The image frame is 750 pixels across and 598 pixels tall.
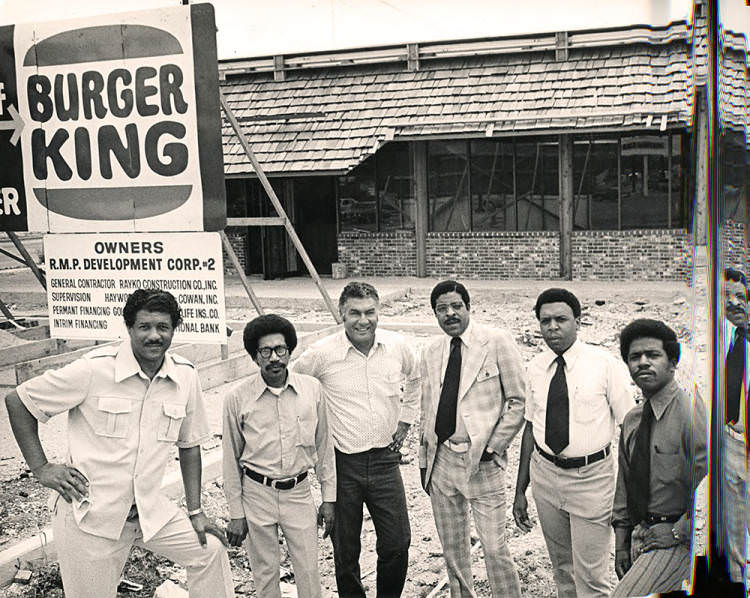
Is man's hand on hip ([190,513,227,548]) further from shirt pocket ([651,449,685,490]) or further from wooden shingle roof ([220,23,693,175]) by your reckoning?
wooden shingle roof ([220,23,693,175])

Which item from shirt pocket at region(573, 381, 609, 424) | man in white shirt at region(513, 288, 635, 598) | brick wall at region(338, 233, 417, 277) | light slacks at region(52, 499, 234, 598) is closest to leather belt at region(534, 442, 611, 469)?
man in white shirt at region(513, 288, 635, 598)

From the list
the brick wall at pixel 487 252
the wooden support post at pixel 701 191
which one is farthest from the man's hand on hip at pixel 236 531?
the brick wall at pixel 487 252

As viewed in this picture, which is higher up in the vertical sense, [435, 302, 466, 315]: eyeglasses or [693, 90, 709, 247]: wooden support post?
[693, 90, 709, 247]: wooden support post

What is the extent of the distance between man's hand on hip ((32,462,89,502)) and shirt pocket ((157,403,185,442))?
36 centimetres

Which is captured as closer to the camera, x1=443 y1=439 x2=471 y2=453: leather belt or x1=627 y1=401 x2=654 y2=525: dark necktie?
x1=627 y1=401 x2=654 y2=525: dark necktie

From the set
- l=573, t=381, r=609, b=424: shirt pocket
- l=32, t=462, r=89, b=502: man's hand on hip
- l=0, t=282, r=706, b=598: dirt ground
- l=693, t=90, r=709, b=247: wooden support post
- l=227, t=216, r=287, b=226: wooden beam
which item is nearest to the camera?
l=693, t=90, r=709, b=247: wooden support post

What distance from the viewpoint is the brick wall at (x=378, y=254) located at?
39.8ft

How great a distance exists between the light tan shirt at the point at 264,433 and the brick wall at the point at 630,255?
31.2 feet

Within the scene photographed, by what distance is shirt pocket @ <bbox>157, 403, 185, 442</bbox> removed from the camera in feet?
12.3

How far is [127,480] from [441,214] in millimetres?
10826

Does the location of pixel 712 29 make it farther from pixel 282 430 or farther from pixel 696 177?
pixel 282 430

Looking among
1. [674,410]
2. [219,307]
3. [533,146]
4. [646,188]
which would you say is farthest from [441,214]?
[674,410]

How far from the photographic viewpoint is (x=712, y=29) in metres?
2.36

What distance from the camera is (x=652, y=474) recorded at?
10.9 ft
